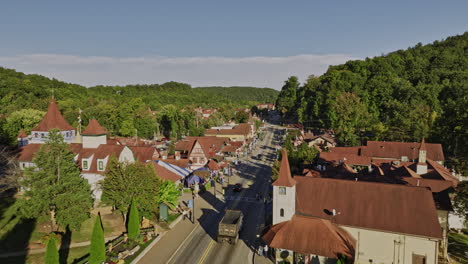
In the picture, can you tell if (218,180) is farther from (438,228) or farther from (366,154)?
(438,228)

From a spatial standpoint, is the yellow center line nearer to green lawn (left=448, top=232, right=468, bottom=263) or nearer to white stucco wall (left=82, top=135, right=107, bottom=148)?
green lawn (left=448, top=232, right=468, bottom=263)

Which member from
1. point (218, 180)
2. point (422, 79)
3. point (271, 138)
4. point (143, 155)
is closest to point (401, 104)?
point (422, 79)

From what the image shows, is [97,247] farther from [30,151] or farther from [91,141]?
[30,151]

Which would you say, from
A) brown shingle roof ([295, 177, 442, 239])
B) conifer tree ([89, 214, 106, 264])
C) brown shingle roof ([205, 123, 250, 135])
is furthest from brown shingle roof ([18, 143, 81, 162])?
brown shingle roof ([205, 123, 250, 135])

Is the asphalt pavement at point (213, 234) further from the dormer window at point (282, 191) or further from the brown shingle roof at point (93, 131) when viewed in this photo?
the brown shingle roof at point (93, 131)

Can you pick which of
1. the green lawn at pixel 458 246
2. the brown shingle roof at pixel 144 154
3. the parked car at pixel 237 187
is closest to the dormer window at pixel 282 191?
the green lawn at pixel 458 246

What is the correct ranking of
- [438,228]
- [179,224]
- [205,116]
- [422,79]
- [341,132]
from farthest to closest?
[205,116] → [422,79] → [341,132] → [179,224] → [438,228]

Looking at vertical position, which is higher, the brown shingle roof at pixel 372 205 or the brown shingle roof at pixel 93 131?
the brown shingle roof at pixel 93 131
